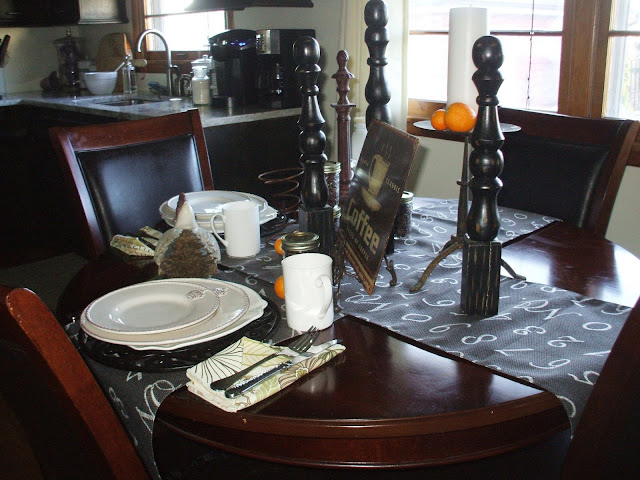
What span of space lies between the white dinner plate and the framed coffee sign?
0.86 ft

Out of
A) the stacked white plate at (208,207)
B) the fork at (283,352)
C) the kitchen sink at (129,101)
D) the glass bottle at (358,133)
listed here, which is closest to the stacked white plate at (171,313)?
the fork at (283,352)

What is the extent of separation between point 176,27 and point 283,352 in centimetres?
365

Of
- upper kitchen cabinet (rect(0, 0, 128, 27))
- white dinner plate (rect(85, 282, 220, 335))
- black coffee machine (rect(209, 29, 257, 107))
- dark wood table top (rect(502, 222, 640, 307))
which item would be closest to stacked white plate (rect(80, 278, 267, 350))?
white dinner plate (rect(85, 282, 220, 335))

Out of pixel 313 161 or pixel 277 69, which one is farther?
pixel 277 69

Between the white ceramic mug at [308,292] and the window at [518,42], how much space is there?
5.51 feet

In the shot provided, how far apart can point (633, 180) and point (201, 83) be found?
209 cm

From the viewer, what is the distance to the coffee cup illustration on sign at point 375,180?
109 cm

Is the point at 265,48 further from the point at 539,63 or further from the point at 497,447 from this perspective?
the point at 497,447

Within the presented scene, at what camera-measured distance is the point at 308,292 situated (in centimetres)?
97

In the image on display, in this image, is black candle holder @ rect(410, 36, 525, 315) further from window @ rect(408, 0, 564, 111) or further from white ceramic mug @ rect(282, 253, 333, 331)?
window @ rect(408, 0, 564, 111)

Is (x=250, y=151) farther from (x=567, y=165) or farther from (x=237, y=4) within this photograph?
(x=567, y=165)

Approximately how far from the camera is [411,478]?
2.90 ft

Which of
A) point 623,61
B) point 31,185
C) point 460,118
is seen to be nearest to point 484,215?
point 460,118

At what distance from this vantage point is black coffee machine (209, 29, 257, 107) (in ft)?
9.99
